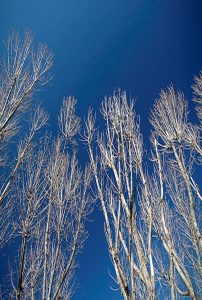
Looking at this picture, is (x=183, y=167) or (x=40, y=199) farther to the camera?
(x=183, y=167)

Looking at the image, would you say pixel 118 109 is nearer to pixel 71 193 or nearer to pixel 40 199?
pixel 40 199

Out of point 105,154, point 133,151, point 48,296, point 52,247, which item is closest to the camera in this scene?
point 105,154

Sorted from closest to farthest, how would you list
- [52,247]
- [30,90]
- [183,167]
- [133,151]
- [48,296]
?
[133,151], [48,296], [30,90], [183,167], [52,247]

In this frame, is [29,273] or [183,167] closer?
[183,167]

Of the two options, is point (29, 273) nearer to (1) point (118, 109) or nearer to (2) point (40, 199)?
(2) point (40, 199)

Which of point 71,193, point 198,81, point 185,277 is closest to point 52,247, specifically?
point 71,193

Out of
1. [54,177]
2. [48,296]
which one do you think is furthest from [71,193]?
[48,296]

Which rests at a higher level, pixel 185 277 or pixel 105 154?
pixel 105 154

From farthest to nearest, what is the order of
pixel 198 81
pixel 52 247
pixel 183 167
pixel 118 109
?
pixel 198 81 → pixel 52 247 → pixel 183 167 → pixel 118 109

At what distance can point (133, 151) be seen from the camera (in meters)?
3.43

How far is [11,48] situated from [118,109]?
444cm

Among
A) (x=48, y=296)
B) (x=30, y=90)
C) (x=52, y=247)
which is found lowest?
(x=48, y=296)

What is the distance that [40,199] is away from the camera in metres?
6.70

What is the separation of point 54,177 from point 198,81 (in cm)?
611
